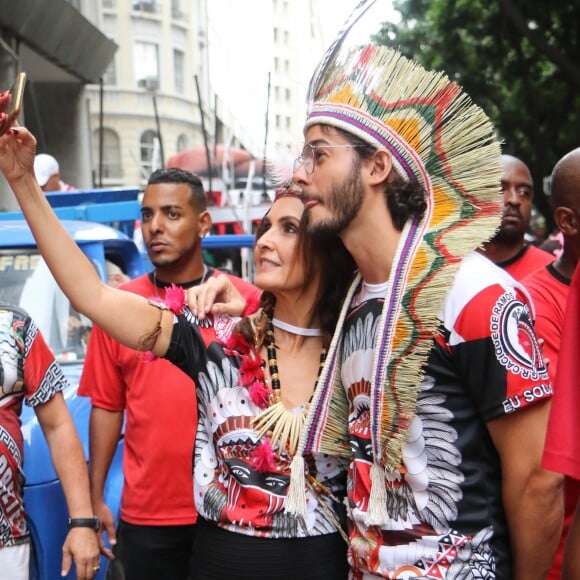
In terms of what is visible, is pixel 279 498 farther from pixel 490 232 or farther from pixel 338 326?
pixel 490 232

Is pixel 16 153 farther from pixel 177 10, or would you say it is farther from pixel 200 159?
pixel 177 10

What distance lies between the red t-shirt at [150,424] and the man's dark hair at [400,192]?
4.03ft

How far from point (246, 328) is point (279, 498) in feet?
1.69

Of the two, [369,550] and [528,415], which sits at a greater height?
[528,415]

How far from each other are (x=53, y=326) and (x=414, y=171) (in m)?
2.47

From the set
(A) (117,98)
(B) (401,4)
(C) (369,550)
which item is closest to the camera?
(C) (369,550)

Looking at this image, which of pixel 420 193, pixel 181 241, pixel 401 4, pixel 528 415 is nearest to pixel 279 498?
pixel 528 415

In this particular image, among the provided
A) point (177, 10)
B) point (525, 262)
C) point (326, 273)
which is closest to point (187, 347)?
point (326, 273)

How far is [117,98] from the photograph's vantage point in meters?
41.4

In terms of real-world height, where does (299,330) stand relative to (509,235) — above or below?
below

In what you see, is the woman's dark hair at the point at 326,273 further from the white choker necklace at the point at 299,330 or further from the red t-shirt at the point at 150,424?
the red t-shirt at the point at 150,424

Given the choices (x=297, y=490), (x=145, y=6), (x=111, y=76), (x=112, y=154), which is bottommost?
(x=297, y=490)

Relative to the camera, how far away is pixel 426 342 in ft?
7.23

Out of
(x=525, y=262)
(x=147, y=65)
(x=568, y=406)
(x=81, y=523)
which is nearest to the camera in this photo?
(x=568, y=406)
